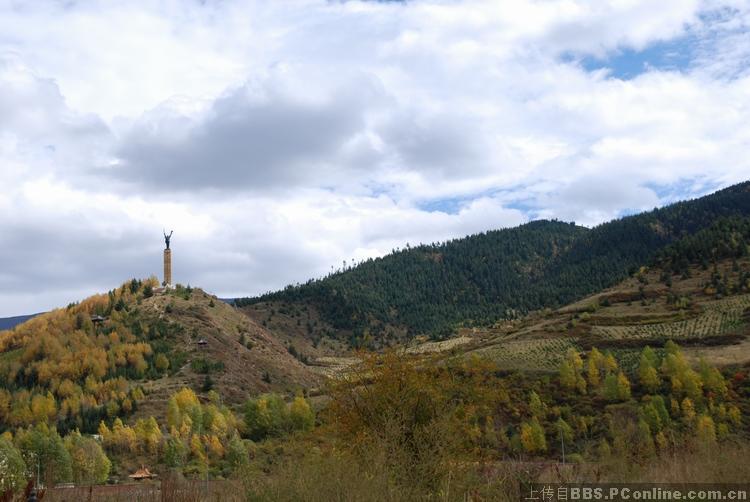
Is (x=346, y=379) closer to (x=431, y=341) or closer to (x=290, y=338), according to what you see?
(x=431, y=341)

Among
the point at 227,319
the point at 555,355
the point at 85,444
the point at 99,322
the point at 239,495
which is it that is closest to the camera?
the point at 239,495

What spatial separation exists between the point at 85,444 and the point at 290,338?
122m

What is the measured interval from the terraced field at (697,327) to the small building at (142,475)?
64.0 meters

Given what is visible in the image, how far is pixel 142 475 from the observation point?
54250mm

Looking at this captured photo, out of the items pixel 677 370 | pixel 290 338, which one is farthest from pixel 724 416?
pixel 290 338

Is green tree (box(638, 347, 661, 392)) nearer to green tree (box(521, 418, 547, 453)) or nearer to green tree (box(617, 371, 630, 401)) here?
A: green tree (box(617, 371, 630, 401))

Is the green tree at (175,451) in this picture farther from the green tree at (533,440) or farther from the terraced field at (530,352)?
the terraced field at (530,352)

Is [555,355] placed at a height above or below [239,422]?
above

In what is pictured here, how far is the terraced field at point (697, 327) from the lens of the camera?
91.1m

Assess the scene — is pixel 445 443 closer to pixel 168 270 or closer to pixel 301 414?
pixel 301 414

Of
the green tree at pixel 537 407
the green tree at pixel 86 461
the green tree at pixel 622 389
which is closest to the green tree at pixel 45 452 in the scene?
the green tree at pixel 86 461

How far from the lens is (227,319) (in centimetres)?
12550

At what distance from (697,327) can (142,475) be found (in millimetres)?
73595

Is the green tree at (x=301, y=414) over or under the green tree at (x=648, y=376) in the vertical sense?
under
